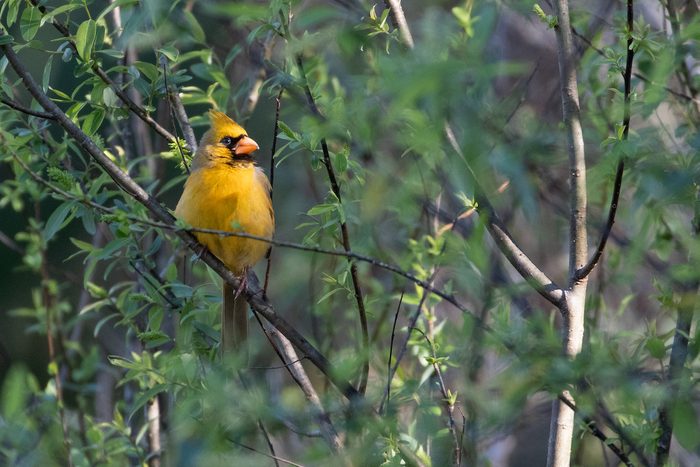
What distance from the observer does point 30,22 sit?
9.82 ft

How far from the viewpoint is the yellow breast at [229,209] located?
3.88m

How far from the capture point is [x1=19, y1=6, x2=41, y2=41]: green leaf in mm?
2979

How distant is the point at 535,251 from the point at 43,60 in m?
4.95

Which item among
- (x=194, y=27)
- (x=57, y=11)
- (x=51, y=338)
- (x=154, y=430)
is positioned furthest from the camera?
(x=51, y=338)

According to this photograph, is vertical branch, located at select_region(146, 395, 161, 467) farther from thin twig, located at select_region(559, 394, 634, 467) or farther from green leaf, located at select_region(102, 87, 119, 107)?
thin twig, located at select_region(559, 394, 634, 467)

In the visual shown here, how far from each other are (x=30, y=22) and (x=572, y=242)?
178cm

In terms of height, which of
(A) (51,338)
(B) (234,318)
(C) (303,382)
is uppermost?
(C) (303,382)

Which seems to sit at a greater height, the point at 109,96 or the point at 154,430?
the point at 109,96

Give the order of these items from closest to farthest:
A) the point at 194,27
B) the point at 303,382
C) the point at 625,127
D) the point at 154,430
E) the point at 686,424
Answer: the point at 686,424, the point at 625,127, the point at 303,382, the point at 194,27, the point at 154,430

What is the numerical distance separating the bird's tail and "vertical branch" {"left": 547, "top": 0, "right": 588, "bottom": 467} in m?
1.28

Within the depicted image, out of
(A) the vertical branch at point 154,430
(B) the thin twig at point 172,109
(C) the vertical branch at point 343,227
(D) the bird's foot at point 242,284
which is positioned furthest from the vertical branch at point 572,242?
(A) the vertical branch at point 154,430

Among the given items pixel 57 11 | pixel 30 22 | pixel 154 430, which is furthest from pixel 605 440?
pixel 30 22

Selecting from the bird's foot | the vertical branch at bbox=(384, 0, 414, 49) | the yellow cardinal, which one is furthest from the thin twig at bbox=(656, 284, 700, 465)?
the yellow cardinal

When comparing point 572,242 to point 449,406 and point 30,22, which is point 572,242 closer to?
point 449,406
